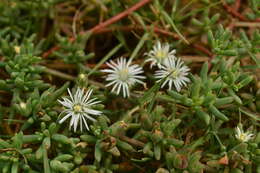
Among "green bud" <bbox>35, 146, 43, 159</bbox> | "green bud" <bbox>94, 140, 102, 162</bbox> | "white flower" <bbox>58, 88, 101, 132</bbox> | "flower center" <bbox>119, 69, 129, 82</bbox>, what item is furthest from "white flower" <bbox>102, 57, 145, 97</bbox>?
"green bud" <bbox>35, 146, 43, 159</bbox>

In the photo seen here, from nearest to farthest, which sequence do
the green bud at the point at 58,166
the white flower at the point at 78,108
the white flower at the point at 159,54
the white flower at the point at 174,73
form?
the green bud at the point at 58,166 < the white flower at the point at 78,108 < the white flower at the point at 174,73 < the white flower at the point at 159,54

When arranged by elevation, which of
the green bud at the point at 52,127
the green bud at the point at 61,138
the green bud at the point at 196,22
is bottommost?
the green bud at the point at 61,138

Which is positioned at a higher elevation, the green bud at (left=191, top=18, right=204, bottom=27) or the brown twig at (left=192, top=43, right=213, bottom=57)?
the green bud at (left=191, top=18, right=204, bottom=27)

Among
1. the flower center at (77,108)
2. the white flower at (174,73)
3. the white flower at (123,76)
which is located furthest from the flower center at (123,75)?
the flower center at (77,108)

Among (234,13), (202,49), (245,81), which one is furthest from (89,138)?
(234,13)

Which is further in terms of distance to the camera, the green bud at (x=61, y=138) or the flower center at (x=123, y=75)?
the flower center at (x=123, y=75)

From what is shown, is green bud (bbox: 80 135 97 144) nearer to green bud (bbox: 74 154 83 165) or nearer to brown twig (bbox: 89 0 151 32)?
green bud (bbox: 74 154 83 165)

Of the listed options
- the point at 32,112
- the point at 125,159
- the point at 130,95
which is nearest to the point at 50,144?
the point at 32,112

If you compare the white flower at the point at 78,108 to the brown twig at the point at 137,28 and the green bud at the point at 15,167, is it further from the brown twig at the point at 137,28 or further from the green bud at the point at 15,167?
the brown twig at the point at 137,28
